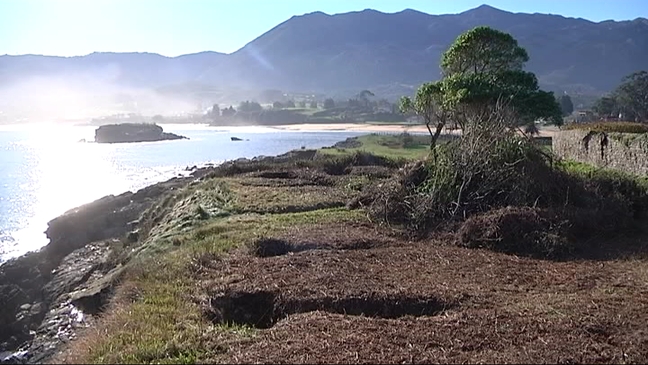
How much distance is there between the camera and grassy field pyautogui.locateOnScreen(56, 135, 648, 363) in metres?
6.21

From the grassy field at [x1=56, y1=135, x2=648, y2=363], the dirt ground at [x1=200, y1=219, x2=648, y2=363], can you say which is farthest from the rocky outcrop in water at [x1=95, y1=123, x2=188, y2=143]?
the dirt ground at [x1=200, y1=219, x2=648, y2=363]

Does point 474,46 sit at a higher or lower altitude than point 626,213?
higher

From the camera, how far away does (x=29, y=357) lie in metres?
11.8

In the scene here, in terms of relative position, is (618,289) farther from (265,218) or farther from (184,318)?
(265,218)

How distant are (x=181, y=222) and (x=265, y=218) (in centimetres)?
232

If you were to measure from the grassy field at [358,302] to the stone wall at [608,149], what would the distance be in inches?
150

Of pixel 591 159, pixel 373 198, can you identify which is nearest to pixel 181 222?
pixel 373 198

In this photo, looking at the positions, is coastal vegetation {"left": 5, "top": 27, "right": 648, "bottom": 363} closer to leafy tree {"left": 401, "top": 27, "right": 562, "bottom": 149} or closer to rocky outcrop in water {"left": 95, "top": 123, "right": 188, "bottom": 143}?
leafy tree {"left": 401, "top": 27, "right": 562, "bottom": 149}

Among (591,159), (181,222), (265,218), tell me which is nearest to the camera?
(265,218)

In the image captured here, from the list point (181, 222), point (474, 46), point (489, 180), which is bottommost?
point (181, 222)

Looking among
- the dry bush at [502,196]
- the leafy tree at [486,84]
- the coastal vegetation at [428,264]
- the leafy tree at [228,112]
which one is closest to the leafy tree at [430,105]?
the leafy tree at [486,84]

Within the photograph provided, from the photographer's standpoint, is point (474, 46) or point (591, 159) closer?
point (591, 159)

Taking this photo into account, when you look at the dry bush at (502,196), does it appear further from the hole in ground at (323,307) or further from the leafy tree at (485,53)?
the leafy tree at (485,53)

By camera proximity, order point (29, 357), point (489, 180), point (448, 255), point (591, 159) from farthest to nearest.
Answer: point (591, 159)
point (489, 180)
point (29, 357)
point (448, 255)
